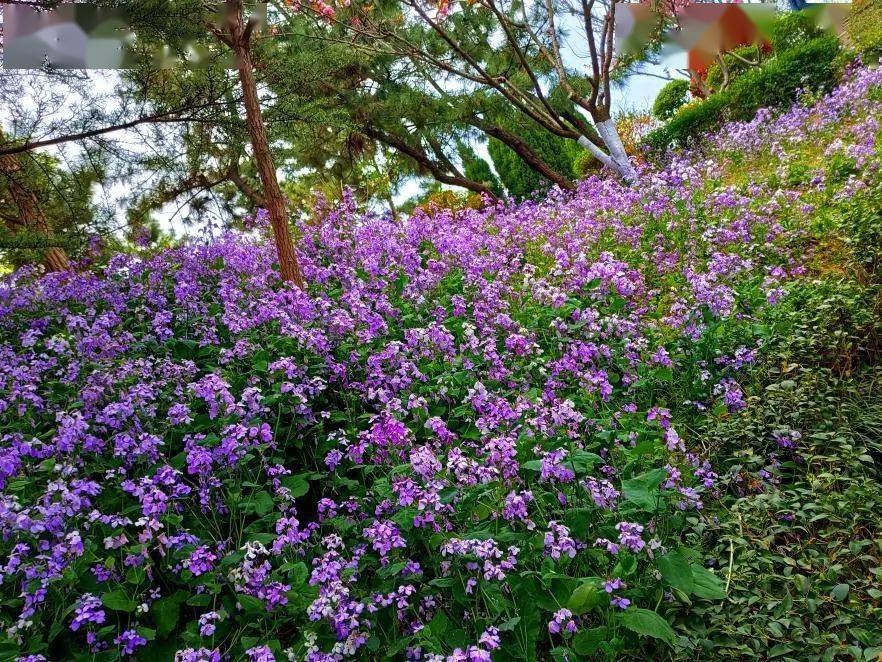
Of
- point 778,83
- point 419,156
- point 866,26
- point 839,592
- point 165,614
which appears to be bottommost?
point 839,592

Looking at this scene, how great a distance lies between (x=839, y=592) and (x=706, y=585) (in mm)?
553

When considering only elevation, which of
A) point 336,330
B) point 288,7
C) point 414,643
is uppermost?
point 288,7

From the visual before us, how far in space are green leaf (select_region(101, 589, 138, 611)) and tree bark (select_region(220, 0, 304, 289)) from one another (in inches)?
144

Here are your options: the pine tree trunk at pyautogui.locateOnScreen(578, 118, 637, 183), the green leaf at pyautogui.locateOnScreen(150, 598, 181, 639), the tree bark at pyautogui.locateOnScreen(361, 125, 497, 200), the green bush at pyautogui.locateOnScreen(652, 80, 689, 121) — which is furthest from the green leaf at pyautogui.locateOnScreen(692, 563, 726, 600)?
the green bush at pyautogui.locateOnScreen(652, 80, 689, 121)

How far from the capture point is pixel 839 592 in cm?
259

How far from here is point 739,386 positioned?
397 centimetres

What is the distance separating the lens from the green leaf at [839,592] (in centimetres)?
257

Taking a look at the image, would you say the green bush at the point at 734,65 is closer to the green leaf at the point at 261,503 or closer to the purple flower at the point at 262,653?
the green leaf at the point at 261,503

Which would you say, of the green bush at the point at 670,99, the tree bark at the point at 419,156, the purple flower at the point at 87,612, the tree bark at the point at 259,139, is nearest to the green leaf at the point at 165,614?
the purple flower at the point at 87,612

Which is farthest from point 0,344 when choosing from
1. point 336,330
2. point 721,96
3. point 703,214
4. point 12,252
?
point 721,96

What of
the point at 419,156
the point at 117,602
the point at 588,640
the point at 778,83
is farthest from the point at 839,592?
the point at 778,83

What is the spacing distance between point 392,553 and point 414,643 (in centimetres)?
41

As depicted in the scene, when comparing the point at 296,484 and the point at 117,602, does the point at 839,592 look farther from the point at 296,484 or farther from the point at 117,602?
the point at 117,602

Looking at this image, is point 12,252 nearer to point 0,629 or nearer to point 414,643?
point 0,629
